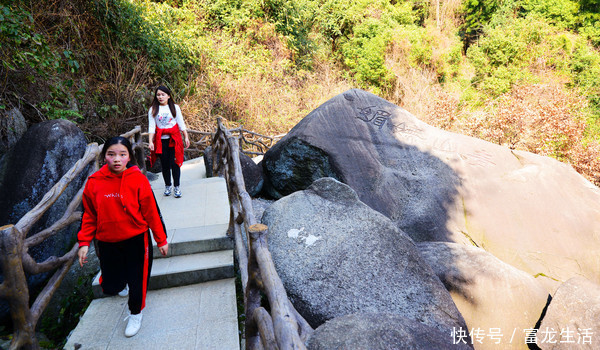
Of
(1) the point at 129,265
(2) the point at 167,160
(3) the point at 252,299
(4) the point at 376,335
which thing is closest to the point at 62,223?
(1) the point at 129,265

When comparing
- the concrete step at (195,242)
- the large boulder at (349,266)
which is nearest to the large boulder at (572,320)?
the large boulder at (349,266)

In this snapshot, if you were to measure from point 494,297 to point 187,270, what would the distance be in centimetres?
307

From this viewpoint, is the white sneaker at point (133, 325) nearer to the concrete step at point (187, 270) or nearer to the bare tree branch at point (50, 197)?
the concrete step at point (187, 270)

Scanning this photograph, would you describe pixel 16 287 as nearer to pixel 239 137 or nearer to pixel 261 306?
pixel 261 306

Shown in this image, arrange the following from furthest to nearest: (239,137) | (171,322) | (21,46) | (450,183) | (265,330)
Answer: (239,137) < (450,183) < (21,46) < (171,322) < (265,330)

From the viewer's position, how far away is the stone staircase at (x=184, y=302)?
96.3 inches

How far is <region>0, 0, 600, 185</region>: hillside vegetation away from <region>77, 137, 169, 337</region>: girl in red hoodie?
122 inches

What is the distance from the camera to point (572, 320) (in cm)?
315

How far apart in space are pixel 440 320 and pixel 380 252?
745 millimetres

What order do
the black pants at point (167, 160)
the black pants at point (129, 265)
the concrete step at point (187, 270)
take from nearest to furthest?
the black pants at point (129, 265) → the concrete step at point (187, 270) → the black pants at point (167, 160)

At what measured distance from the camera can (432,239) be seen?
15.9ft

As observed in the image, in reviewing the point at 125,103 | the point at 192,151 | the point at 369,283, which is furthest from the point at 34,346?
the point at 192,151

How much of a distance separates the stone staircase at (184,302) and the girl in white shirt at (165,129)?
84 centimetres

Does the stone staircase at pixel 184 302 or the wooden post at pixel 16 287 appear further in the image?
the stone staircase at pixel 184 302
